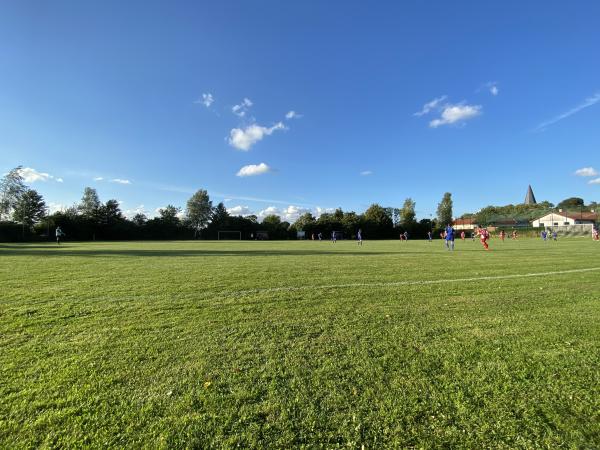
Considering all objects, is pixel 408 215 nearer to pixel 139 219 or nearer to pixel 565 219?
pixel 565 219

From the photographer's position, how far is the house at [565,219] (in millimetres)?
93250

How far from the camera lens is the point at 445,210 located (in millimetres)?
114750

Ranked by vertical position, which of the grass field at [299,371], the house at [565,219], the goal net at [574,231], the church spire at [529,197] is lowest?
the grass field at [299,371]

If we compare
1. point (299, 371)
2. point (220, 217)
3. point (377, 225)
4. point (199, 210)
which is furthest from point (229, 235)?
point (299, 371)

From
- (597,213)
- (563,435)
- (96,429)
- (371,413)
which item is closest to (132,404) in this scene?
(96,429)

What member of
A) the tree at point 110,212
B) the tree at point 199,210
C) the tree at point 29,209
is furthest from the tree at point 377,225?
the tree at point 29,209

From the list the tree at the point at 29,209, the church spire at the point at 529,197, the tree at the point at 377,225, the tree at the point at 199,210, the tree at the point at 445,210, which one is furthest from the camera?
the church spire at the point at 529,197

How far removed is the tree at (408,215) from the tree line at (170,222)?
1.03ft

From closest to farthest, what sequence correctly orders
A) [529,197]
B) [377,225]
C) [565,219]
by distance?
[377,225], [565,219], [529,197]

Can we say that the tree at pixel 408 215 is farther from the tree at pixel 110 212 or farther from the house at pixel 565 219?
the tree at pixel 110 212

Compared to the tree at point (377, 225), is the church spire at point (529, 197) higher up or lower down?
higher up

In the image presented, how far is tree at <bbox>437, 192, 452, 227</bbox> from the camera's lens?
114 m

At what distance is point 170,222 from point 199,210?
47.1 ft

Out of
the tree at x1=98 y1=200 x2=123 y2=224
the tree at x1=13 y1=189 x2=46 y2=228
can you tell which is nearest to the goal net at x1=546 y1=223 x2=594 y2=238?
the tree at x1=98 y1=200 x2=123 y2=224
